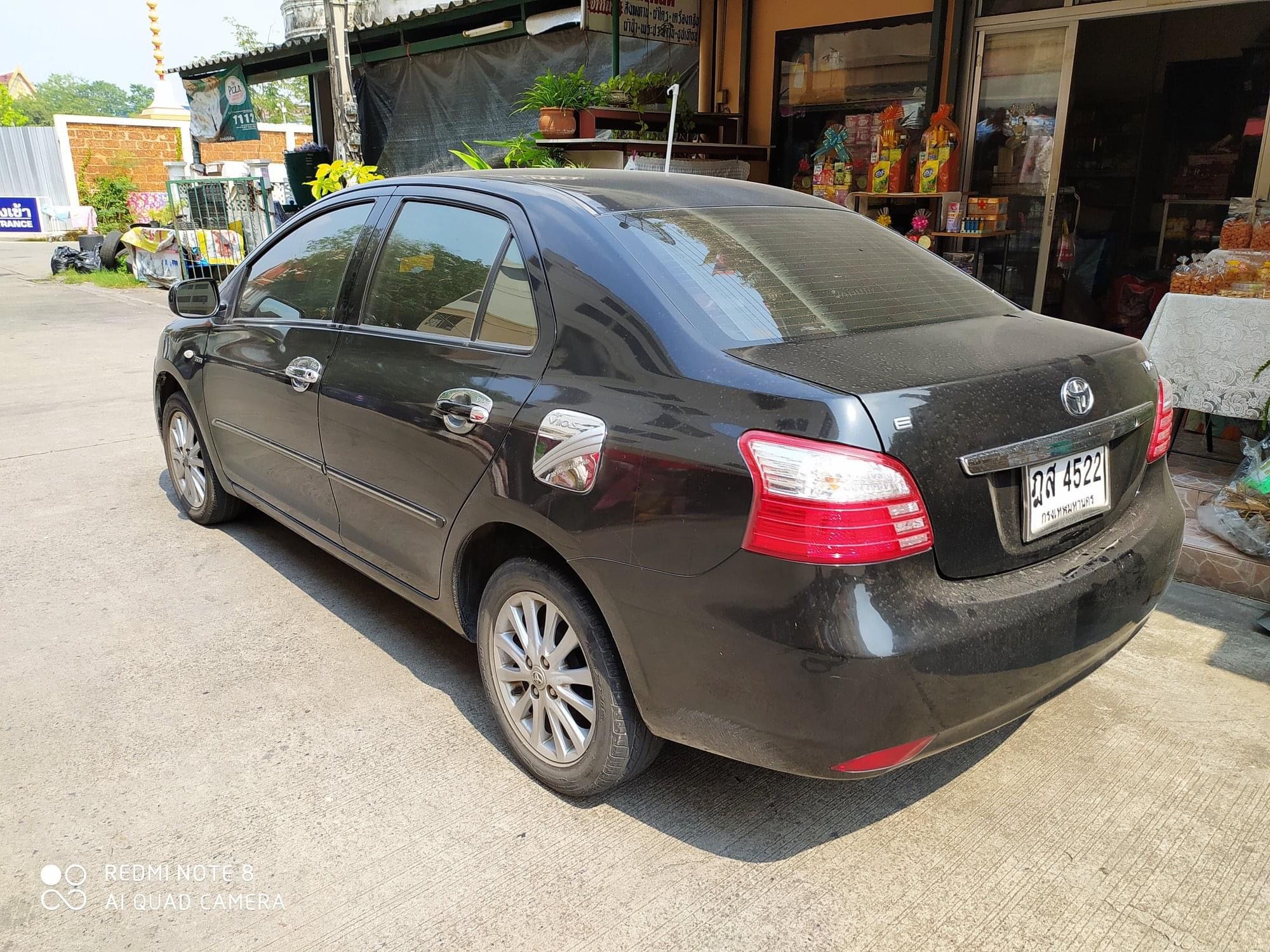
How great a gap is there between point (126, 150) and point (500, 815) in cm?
3274

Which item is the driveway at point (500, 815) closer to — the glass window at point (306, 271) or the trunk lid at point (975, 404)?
the trunk lid at point (975, 404)

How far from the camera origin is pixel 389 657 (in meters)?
3.50

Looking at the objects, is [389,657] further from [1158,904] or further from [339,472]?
[1158,904]

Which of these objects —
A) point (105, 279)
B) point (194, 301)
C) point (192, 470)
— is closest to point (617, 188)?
point (194, 301)

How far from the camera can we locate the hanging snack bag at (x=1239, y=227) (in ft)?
16.7

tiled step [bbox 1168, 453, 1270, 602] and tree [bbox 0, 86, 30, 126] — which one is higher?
tree [bbox 0, 86, 30, 126]

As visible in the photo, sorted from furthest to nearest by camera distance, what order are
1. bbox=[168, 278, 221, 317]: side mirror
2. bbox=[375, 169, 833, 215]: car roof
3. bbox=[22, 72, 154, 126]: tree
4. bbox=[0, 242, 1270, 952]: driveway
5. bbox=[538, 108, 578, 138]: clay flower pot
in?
bbox=[22, 72, 154, 126]: tree
bbox=[538, 108, 578, 138]: clay flower pot
bbox=[168, 278, 221, 317]: side mirror
bbox=[375, 169, 833, 215]: car roof
bbox=[0, 242, 1270, 952]: driveway

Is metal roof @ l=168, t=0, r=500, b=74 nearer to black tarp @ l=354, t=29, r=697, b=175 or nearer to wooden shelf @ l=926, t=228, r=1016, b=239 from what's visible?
black tarp @ l=354, t=29, r=697, b=175

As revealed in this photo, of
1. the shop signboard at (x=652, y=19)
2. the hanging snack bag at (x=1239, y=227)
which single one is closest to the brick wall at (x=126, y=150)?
the shop signboard at (x=652, y=19)

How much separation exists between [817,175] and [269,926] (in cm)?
689

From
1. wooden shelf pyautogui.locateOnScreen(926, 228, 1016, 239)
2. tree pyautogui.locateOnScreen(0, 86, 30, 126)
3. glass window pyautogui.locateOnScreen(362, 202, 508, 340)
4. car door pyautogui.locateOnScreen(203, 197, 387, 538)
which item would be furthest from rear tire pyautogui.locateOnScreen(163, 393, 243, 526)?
tree pyautogui.locateOnScreen(0, 86, 30, 126)

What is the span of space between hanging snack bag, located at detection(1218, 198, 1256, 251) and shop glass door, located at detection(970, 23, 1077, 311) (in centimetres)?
181

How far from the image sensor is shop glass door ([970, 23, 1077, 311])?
22.3 feet

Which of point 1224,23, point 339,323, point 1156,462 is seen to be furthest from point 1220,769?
point 1224,23
